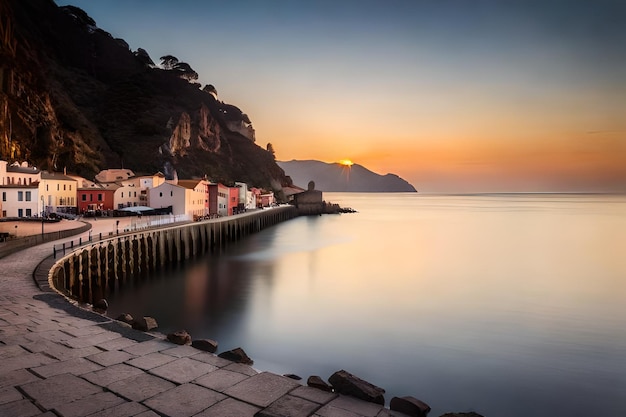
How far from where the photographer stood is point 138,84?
396ft

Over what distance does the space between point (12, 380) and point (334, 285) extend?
2366 centimetres

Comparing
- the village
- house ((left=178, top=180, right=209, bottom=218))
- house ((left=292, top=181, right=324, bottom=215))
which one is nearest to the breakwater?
house ((left=178, top=180, right=209, bottom=218))

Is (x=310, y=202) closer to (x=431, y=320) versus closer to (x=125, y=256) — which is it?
(x=125, y=256)

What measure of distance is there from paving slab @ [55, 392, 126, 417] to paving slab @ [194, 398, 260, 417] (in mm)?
1289

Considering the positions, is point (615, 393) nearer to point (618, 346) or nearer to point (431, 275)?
point (618, 346)

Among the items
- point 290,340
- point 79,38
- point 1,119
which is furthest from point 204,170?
point 290,340

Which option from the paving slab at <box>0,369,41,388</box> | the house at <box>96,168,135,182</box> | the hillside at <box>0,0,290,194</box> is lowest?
the paving slab at <box>0,369,41,388</box>

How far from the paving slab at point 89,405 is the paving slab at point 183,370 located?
0.96 meters

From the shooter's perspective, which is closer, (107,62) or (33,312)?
(33,312)

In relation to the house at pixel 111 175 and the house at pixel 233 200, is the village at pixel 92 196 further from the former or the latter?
the house at pixel 111 175

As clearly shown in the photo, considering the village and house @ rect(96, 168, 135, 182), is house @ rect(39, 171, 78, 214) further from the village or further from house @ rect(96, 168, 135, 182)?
house @ rect(96, 168, 135, 182)

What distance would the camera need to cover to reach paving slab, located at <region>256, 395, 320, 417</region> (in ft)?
18.0

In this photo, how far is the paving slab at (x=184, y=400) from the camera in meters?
5.48

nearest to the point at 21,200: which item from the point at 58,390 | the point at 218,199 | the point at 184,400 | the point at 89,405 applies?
the point at 218,199
